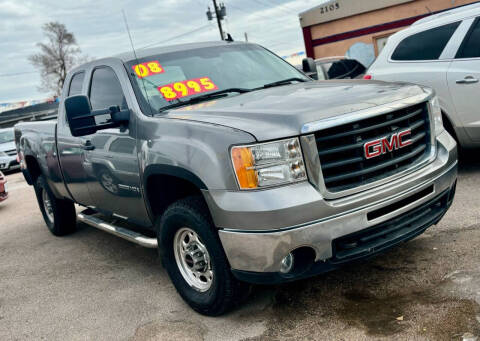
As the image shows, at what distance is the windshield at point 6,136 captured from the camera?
18031mm

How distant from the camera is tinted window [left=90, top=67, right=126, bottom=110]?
4.28 meters

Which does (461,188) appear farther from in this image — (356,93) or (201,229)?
(201,229)

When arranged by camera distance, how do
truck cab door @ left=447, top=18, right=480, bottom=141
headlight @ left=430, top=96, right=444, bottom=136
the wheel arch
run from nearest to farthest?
1. the wheel arch
2. headlight @ left=430, top=96, right=444, bottom=136
3. truck cab door @ left=447, top=18, right=480, bottom=141

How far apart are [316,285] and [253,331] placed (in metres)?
0.72

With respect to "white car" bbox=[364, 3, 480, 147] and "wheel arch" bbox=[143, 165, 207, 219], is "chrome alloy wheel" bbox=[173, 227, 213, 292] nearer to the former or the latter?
"wheel arch" bbox=[143, 165, 207, 219]

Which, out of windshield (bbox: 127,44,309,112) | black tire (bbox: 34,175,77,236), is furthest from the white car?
black tire (bbox: 34,175,77,236)

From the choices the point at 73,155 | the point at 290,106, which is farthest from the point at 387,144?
the point at 73,155

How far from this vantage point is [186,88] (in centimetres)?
408

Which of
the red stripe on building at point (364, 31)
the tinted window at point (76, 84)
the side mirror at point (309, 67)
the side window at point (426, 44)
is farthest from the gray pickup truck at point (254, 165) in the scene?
the red stripe on building at point (364, 31)

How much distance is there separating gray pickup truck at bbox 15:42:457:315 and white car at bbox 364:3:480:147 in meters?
2.16

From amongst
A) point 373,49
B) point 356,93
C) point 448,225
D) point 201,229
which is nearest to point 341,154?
point 356,93

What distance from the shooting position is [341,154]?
3051 millimetres

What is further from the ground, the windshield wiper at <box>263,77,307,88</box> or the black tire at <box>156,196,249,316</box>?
the windshield wiper at <box>263,77,307,88</box>

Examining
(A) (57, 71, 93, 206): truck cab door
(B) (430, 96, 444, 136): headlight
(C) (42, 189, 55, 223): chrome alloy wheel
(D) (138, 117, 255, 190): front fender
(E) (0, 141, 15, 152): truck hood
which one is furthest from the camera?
(E) (0, 141, 15, 152): truck hood
